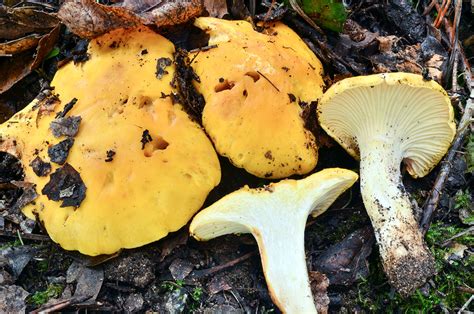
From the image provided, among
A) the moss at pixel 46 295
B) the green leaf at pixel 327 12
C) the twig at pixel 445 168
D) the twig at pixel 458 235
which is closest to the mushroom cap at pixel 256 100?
the green leaf at pixel 327 12

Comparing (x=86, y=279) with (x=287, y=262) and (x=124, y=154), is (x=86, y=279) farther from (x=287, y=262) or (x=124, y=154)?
(x=287, y=262)

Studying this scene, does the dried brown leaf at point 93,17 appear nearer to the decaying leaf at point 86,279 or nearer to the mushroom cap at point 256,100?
the mushroom cap at point 256,100

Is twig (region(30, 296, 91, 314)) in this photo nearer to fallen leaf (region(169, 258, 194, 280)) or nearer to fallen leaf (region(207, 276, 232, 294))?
fallen leaf (region(169, 258, 194, 280))

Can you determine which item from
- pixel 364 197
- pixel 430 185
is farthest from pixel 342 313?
pixel 430 185

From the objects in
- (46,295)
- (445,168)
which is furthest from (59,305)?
(445,168)

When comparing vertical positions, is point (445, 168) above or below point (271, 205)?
below

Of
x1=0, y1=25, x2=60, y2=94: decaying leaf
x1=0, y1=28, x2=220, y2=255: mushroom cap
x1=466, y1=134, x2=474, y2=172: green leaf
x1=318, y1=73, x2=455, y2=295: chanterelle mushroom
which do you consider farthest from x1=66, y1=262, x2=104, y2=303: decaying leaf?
x1=466, y1=134, x2=474, y2=172: green leaf
